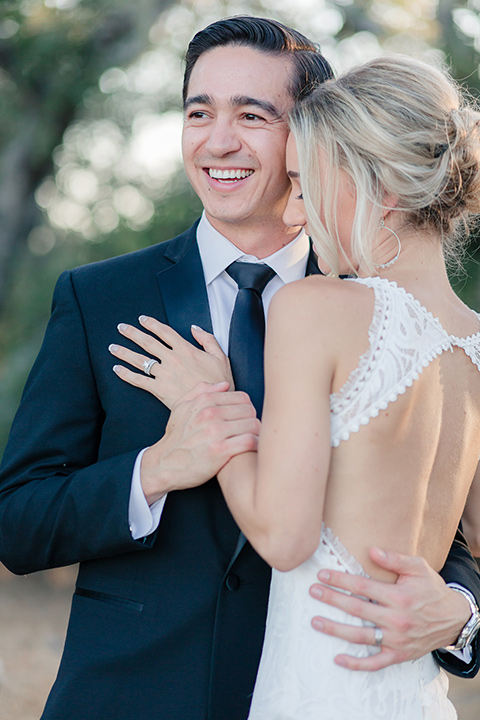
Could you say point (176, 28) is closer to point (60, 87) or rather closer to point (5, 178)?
point (60, 87)

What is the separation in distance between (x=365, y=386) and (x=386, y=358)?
0.07 meters

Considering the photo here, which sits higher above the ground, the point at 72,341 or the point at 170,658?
the point at 72,341

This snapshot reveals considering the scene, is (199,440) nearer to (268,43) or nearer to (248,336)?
(248,336)

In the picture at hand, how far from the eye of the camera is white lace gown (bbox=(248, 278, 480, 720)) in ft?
5.33

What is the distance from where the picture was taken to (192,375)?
1.93 metres

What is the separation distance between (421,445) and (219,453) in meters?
0.43

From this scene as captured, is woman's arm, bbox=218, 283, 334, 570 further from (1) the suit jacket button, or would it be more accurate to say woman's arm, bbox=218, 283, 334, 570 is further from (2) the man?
(1) the suit jacket button

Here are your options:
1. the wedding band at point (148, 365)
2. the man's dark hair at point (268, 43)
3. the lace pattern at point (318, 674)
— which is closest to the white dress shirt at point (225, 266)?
the wedding band at point (148, 365)

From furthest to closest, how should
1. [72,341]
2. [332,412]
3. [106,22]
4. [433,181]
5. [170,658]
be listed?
[106,22] < [72,341] < [170,658] < [433,181] < [332,412]

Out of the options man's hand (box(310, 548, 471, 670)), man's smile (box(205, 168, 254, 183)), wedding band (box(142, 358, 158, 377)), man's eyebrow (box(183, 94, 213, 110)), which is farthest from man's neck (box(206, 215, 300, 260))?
man's hand (box(310, 548, 471, 670))

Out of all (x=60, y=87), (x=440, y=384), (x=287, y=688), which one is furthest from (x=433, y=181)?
(x=60, y=87)

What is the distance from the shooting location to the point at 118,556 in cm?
197

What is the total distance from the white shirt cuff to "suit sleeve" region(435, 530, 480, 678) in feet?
2.37

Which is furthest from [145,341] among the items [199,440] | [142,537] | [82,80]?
[82,80]
